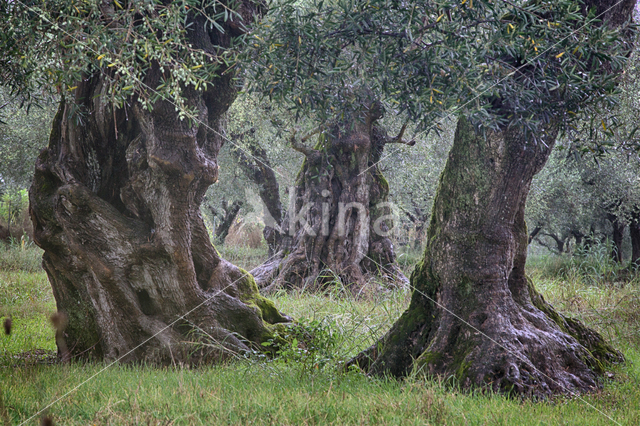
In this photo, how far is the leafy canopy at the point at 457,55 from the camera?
399cm

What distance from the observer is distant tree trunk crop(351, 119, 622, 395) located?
4.97m

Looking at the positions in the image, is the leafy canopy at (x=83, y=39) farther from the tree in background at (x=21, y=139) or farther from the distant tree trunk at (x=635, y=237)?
the distant tree trunk at (x=635, y=237)

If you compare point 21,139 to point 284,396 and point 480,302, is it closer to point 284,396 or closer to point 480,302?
point 284,396

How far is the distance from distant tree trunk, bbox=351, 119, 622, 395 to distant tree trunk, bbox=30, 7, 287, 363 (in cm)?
237

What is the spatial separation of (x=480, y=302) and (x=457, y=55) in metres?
2.60

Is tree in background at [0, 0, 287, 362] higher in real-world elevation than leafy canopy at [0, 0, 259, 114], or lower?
lower

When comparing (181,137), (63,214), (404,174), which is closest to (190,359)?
(63,214)

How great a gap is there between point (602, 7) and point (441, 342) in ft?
12.7

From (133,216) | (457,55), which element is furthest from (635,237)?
(133,216)

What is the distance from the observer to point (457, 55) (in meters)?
4.04

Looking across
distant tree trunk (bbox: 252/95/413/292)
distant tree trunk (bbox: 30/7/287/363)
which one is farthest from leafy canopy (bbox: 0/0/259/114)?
distant tree trunk (bbox: 252/95/413/292)

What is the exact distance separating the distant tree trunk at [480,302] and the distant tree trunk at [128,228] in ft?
7.77

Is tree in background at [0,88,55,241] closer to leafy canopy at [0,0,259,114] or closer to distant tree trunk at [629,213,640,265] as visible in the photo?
leafy canopy at [0,0,259,114]

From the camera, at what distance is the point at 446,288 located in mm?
5414
